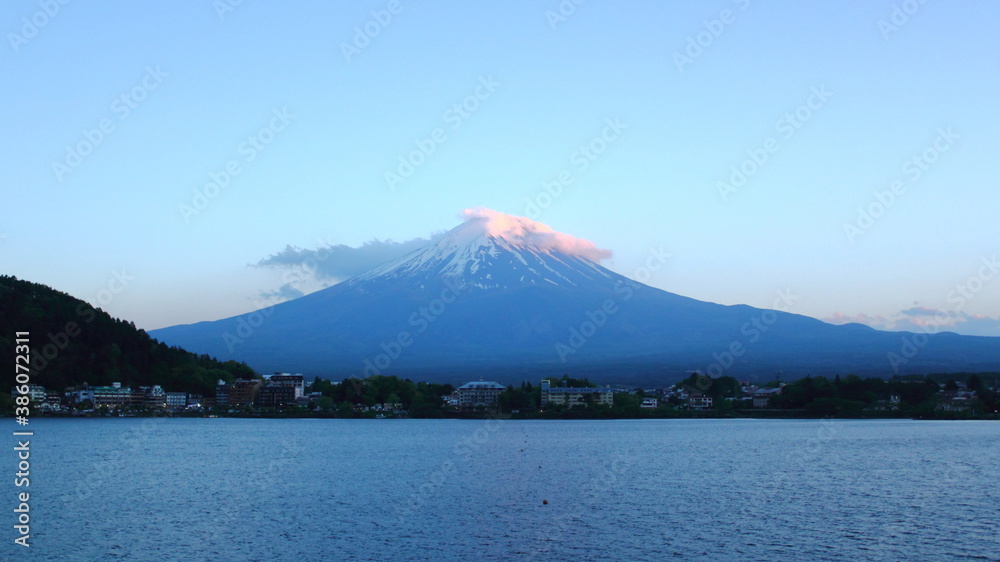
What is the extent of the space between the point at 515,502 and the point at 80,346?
67986mm

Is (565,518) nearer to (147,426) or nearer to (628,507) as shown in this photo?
(628,507)

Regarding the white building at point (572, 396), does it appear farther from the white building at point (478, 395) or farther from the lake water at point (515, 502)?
the lake water at point (515, 502)

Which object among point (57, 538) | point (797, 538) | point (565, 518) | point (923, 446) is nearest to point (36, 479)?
point (57, 538)

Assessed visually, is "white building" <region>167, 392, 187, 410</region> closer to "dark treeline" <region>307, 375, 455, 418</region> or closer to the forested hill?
the forested hill

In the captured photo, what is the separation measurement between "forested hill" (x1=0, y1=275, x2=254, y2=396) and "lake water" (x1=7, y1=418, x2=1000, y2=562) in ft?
127

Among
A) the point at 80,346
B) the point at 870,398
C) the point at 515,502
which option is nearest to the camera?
the point at 515,502

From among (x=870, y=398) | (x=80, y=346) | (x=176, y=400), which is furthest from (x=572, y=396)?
(x=80, y=346)

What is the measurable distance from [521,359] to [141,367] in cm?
5780

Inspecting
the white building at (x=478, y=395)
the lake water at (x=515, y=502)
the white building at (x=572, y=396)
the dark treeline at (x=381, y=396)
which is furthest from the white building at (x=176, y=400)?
the lake water at (x=515, y=502)

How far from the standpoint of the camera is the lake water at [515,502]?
17406 millimetres

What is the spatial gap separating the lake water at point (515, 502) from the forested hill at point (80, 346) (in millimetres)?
38579

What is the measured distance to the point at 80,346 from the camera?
262 ft

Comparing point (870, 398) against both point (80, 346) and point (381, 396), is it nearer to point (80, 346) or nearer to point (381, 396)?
point (381, 396)

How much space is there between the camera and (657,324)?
146 meters
